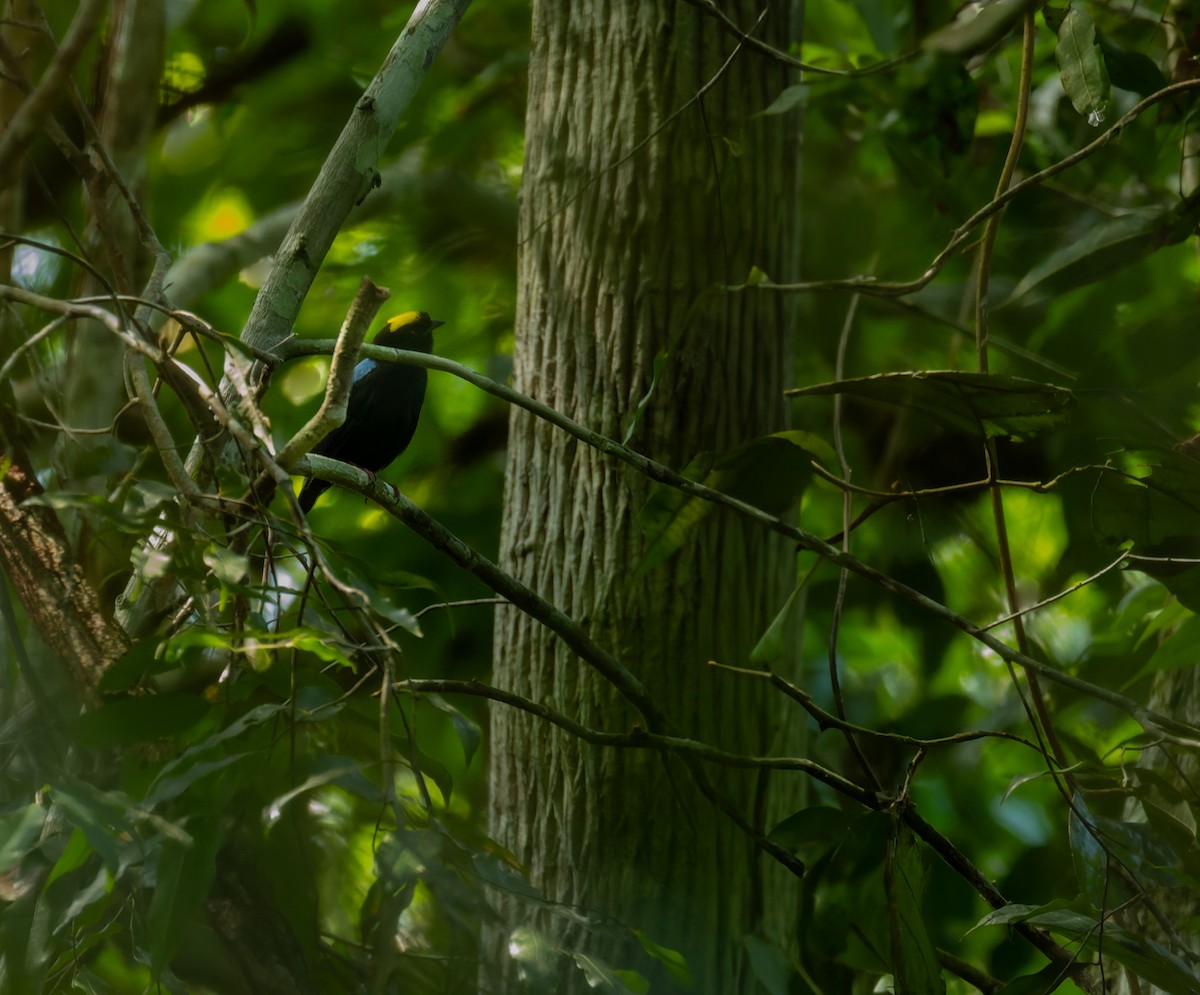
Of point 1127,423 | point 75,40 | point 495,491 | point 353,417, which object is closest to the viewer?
point 75,40

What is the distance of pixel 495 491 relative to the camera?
12.2ft

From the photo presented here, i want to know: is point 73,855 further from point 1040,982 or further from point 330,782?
point 1040,982

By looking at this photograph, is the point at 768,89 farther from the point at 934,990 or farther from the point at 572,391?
the point at 934,990

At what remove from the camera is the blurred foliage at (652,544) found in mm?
1280

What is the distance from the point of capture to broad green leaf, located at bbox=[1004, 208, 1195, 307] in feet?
8.02

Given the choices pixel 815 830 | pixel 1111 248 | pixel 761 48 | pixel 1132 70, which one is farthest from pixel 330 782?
pixel 1111 248

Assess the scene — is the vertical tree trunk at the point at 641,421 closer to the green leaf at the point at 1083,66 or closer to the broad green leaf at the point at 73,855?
the green leaf at the point at 1083,66

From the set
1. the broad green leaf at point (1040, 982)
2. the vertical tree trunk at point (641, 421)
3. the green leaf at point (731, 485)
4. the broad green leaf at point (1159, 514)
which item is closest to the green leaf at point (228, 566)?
the green leaf at point (731, 485)

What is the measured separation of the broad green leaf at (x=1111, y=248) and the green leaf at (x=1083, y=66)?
2.08 ft

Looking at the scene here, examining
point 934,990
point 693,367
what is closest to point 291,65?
point 693,367

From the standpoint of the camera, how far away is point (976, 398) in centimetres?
176

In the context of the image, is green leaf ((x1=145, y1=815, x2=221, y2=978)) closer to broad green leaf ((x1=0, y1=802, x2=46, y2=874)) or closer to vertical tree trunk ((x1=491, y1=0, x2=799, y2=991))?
broad green leaf ((x1=0, y1=802, x2=46, y2=874))

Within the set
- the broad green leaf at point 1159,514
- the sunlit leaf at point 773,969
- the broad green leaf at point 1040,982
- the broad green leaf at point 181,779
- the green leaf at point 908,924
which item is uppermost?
the broad green leaf at point 1159,514

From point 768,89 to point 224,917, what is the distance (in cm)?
200
